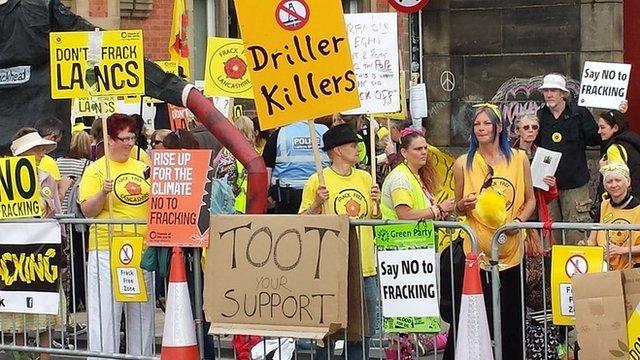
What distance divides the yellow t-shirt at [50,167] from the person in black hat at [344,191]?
293cm

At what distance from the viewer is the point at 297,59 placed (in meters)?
8.84

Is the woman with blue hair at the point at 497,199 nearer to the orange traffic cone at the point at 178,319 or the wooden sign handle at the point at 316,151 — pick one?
the wooden sign handle at the point at 316,151

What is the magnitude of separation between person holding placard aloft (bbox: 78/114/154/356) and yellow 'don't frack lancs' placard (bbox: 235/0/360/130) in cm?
142

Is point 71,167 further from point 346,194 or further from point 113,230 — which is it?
point 346,194

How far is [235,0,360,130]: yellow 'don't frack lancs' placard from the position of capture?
8789 millimetres

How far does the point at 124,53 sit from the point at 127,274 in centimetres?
207

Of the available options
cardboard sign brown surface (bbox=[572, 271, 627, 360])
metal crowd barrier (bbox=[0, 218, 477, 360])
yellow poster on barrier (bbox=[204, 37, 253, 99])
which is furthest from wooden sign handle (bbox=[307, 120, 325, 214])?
yellow poster on barrier (bbox=[204, 37, 253, 99])

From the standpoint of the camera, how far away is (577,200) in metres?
14.0

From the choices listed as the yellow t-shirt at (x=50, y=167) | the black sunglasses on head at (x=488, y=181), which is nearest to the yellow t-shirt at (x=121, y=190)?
the yellow t-shirt at (x=50, y=167)

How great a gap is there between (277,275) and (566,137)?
5.65 metres

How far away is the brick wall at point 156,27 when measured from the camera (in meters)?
21.5

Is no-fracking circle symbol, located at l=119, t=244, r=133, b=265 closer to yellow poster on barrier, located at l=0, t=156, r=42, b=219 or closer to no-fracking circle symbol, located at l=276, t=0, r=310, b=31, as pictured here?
yellow poster on barrier, located at l=0, t=156, r=42, b=219

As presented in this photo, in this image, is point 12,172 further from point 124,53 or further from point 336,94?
point 336,94

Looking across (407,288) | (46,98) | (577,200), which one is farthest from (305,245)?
(577,200)
